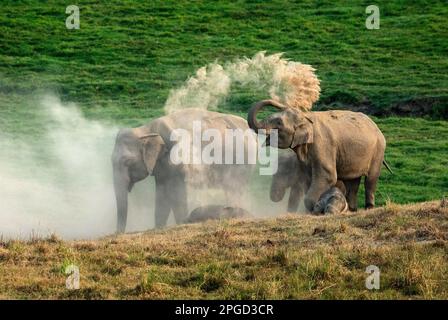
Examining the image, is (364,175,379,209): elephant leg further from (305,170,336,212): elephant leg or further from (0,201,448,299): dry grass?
(0,201,448,299): dry grass

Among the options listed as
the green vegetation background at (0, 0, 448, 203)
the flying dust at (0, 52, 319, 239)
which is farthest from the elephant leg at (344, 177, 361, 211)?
the green vegetation background at (0, 0, 448, 203)

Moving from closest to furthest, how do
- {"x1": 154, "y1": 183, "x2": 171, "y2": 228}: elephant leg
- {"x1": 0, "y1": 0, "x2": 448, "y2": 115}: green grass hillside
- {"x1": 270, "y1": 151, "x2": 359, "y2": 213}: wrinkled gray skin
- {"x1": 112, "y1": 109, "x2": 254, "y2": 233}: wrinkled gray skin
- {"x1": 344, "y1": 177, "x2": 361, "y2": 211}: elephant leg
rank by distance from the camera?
{"x1": 270, "y1": 151, "x2": 359, "y2": 213}: wrinkled gray skin → {"x1": 112, "y1": 109, "x2": 254, "y2": 233}: wrinkled gray skin → {"x1": 344, "y1": 177, "x2": 361, "y2": 211}: elephant leg → {"x1": 154, "y1": 183, "x2": 171, "y2": 228}: elephant leg → {"x1": 0, "y1": 0, "x2": 448, "y2": 115}: green grass hillside

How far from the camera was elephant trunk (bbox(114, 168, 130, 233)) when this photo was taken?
67.6 feet

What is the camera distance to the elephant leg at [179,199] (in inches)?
826

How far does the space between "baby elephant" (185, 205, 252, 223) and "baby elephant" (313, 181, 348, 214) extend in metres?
1.23

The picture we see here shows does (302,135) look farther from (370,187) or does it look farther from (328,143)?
(370,187)

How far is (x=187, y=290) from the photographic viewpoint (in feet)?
42.1

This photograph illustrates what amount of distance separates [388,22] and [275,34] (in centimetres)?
472

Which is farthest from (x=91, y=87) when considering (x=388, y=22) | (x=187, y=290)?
(x=187, y=290)

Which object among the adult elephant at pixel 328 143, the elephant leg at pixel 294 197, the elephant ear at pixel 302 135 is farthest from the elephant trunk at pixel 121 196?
the elephant ear at pixel 302 135

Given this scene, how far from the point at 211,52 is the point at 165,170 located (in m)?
19.6

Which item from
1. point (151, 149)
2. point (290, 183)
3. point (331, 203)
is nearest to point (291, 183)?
point (290, 183)

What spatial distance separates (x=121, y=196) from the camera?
67.9 feet

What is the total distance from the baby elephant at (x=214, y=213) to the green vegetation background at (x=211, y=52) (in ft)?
26.8
